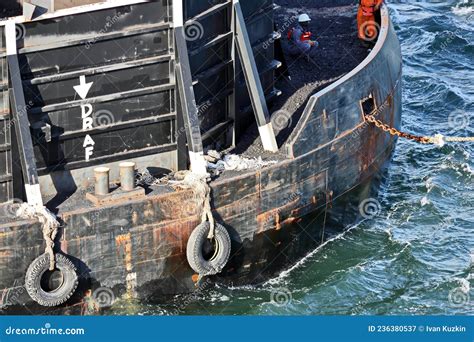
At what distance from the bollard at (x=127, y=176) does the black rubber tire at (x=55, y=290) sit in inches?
54.3

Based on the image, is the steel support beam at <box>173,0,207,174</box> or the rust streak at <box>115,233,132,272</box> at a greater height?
the steel support beam at <box>173,0,207,174</box>

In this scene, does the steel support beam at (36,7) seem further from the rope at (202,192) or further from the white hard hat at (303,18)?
the white hard hat at (303,18)

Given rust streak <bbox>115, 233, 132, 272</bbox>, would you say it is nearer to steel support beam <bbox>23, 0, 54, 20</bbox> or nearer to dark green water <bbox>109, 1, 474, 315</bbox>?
dark green water <bbox>109, 1, 474, 315</bbox>

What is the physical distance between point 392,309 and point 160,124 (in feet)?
15.4

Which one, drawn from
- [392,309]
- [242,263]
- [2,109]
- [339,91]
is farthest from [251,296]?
[2,109]

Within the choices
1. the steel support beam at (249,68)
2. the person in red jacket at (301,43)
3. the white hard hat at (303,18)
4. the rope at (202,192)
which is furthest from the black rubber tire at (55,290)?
the white hard hat at (303,18)

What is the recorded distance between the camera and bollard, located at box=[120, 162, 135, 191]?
16359 mm

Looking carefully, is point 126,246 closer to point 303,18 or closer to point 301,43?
point 301,43

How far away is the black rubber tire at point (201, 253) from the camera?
16.8 meters

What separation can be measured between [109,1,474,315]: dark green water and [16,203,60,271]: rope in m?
1.53

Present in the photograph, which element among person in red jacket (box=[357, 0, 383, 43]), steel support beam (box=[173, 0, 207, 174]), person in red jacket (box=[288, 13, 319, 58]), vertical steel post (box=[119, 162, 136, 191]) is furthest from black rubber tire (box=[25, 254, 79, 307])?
person in red jacket (box=[357, 0, 383, 43])

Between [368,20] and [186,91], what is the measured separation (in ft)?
27.7

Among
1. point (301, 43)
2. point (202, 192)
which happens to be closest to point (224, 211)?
point (202, 192)

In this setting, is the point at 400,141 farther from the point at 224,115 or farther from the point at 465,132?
the point at 224,115
